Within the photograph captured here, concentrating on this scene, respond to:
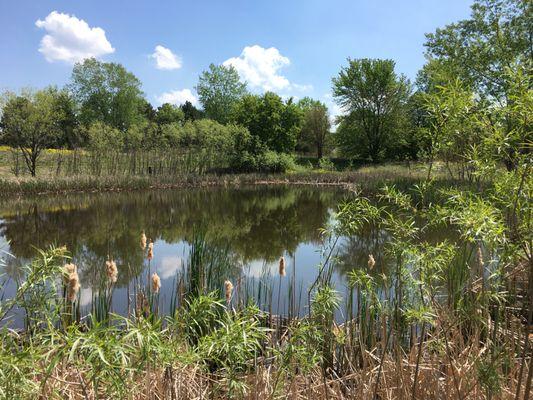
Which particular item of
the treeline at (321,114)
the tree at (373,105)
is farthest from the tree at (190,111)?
the tree at (373,105)

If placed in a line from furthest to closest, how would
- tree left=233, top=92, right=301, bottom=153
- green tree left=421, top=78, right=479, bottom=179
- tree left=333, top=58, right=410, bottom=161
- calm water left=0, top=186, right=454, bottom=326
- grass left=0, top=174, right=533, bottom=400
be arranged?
tree left=333, top=58, right=410, bottom=161 < tree left=233, top=92, right=301, bottom=153 < calm water left=0, top=186, right=454, bottom=326 < green tree left=421, top=78, right=479, bottom=179 < grass left=0, top=174, right=533, bottom=400

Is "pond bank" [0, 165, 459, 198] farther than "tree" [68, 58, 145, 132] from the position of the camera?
No

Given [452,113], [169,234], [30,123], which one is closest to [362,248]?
[169,234]

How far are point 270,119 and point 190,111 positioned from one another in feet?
98.0

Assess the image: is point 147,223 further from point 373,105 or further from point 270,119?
point 373,105

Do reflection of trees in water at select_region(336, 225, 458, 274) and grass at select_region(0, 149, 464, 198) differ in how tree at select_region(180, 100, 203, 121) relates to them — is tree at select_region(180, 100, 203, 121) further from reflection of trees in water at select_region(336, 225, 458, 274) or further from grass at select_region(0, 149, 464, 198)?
reflection of trees in water at select_region(336, 225, 458, 274)

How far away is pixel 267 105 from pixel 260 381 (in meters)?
36.9

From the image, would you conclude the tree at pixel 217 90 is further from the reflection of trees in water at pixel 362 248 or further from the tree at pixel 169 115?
the reflection of trees in water at pixel 362 248

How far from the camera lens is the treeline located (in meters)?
2.15

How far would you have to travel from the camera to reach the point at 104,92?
50.9 m

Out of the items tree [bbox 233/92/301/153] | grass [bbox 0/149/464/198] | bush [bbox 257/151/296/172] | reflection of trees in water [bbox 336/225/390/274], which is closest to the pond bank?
grass [bbox 0/149/464/198]

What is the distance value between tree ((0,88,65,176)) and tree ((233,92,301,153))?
16562mm

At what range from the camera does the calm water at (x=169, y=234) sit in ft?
24.5

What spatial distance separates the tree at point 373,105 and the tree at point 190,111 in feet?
94.2
